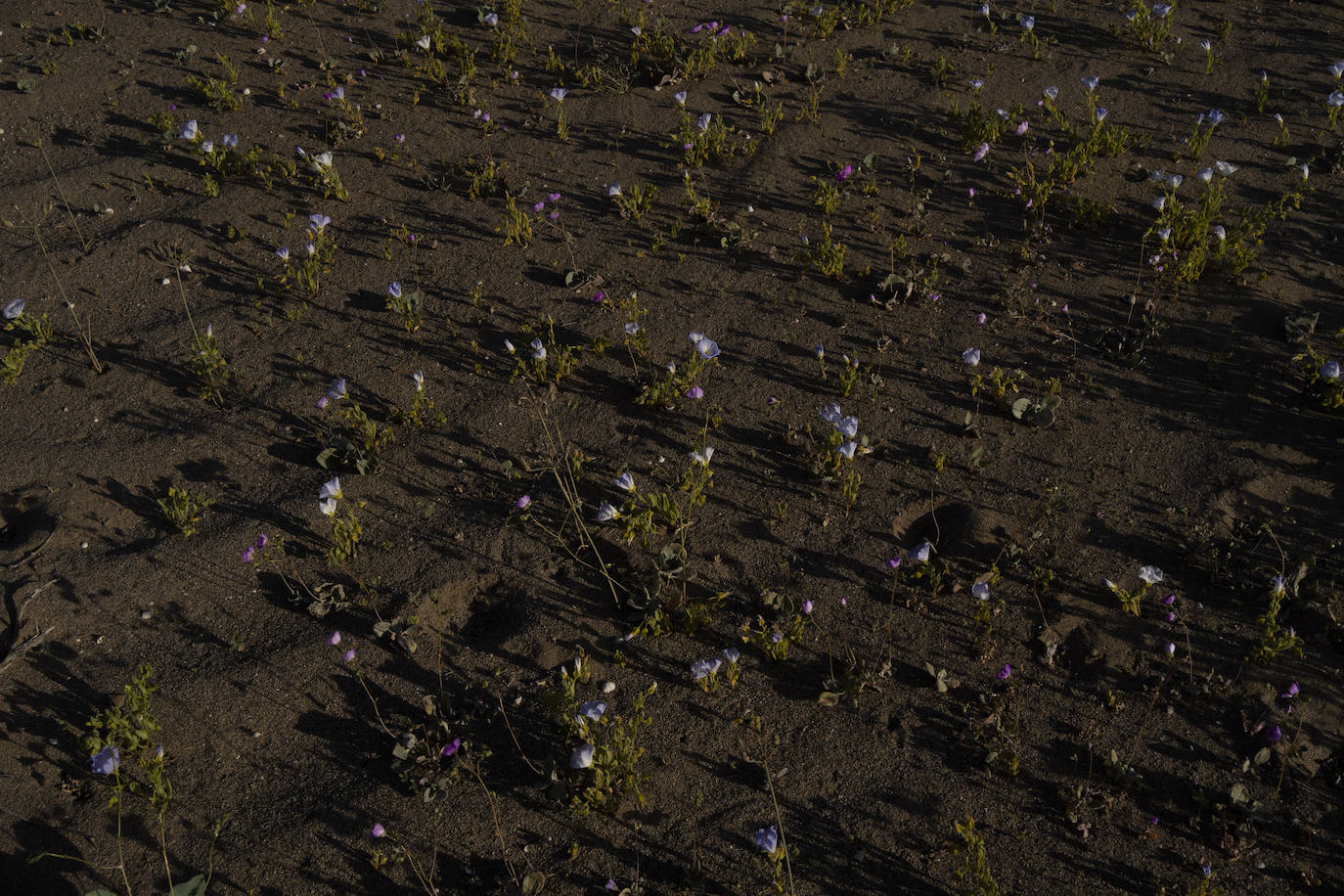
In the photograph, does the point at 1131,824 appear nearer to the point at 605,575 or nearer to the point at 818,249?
the point at 605,575

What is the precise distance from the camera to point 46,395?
5648 mm

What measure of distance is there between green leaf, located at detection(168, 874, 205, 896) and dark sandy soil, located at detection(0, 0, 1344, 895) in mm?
153

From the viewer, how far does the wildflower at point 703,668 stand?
4172 mm

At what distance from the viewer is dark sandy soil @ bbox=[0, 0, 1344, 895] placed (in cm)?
396

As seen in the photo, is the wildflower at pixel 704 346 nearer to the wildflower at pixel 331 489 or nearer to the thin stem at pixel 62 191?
the wildflower at pixel 331 489

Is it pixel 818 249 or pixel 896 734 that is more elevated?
pixel 818 249

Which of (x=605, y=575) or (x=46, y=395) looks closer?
(x=605, y=575)

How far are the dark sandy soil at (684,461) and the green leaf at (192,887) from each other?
0.50ft

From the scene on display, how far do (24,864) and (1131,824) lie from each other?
4.79 meters

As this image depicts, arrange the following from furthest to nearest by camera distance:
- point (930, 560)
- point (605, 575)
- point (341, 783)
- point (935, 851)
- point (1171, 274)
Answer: point (1171, 274), point (930, 560), point (605, 575), point (341, 783), point (935, 851)

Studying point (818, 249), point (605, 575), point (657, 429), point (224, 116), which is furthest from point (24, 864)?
point (224, 116)

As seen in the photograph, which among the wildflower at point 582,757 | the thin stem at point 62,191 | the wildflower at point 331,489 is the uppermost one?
the thin stem at point 62,191

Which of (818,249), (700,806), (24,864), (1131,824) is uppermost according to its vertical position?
(818,249)

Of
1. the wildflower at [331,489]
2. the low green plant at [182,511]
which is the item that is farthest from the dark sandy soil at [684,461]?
the wildflower at [331,489]
